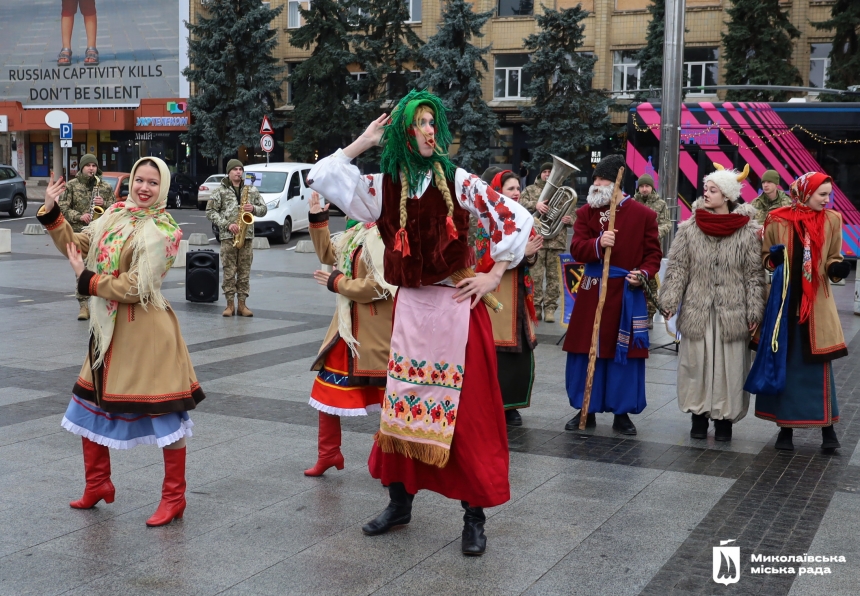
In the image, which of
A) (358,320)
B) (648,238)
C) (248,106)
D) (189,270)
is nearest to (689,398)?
(648,238)

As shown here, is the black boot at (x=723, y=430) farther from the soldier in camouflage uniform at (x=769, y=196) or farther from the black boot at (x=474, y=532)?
the soldier in camouflage uniform at (x=769, y=196)

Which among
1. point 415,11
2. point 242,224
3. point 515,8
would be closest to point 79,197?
point 242,224

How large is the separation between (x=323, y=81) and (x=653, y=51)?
1233 cm

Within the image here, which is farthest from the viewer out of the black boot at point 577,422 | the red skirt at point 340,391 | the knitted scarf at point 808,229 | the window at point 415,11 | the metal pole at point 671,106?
the window at point 415,11

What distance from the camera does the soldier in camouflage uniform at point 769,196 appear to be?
11571 millimetres

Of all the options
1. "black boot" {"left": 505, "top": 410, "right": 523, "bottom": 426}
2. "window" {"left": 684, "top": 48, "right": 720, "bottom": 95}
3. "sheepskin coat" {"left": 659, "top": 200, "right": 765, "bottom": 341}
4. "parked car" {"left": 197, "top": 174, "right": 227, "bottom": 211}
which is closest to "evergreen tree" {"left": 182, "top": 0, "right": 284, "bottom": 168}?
"parked car" {"left": 197, "top": 174, "right": 227, "bottom": 211}

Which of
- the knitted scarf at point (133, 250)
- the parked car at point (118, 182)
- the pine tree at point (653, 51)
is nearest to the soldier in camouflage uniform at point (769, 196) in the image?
the knitted scarf at point (133, 250)

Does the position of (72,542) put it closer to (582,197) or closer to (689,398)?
(689,398)

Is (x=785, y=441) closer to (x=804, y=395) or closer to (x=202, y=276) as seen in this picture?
(x=804, y=395)

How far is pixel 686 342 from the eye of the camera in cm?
693

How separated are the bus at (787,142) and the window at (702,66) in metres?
16.9

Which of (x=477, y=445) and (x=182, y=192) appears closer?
(x=477, y=445)

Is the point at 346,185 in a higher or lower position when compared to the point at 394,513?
higher

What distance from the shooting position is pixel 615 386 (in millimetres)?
6969
